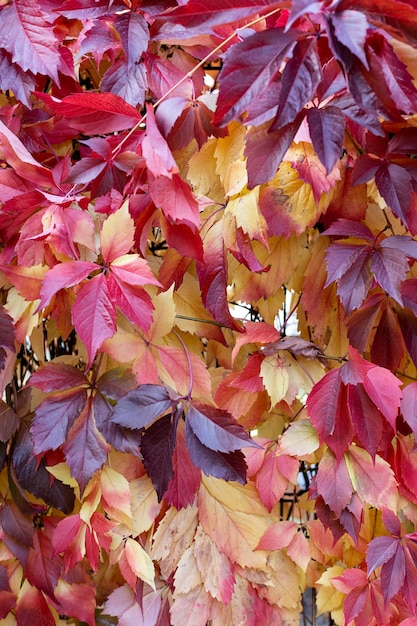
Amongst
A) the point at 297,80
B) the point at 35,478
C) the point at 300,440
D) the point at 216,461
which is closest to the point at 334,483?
the point at 300,440

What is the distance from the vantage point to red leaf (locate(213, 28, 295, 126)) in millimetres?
522

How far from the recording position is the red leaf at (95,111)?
69cm

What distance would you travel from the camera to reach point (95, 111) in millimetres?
709

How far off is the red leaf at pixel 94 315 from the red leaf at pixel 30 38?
29 centimetres

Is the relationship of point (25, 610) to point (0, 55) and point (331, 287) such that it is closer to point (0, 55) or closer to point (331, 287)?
point (331, 287)

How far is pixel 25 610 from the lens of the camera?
92 centimetres

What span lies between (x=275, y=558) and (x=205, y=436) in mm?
321

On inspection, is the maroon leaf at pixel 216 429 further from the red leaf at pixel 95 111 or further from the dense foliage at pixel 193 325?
the red leaf at pixel 95 111

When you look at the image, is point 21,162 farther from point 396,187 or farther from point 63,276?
point 396,187

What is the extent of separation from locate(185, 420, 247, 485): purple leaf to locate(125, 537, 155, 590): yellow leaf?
7.1 inches

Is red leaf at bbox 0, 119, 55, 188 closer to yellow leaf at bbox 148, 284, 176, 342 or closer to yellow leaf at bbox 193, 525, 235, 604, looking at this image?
yellow leaf at bbox 148, 284, 176, 342

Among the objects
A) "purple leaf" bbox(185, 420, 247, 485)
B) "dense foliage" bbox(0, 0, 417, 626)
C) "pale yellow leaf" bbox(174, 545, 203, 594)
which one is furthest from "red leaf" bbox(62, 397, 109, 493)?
"pale yellow leaf" bbox(174, 545, 203, 594)

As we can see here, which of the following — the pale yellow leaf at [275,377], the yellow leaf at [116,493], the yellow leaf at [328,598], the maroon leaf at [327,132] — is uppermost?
the maroon leaf at [327,132]

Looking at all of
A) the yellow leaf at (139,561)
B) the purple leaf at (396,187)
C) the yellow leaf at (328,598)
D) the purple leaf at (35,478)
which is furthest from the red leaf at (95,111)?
the yellow leaf at (328,598)
